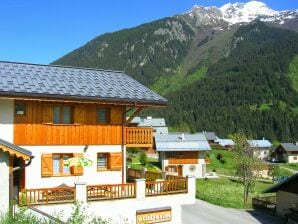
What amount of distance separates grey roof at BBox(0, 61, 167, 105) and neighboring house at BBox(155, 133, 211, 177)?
48.0 meters

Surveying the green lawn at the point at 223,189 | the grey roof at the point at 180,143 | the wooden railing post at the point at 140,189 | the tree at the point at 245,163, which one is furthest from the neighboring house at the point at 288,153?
the wooden railing post at the point at 140,189

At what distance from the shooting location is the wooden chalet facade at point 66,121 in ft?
70.6

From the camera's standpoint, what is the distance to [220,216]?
3400 centimetres

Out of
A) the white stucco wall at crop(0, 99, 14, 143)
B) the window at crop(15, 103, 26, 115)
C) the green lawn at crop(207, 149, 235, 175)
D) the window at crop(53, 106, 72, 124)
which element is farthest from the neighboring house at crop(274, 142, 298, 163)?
the white stucco wall at crop(0, 99, 14, 143)

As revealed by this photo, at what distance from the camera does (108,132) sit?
77.9 feet

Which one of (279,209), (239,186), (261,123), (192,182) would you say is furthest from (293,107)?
(192,182)

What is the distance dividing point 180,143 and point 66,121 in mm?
53822

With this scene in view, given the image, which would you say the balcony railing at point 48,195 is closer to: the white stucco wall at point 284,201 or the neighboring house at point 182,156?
the white stucco wall at point 284,201

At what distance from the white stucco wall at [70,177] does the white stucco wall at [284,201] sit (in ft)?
60.0

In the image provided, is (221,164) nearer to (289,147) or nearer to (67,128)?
(289,147)

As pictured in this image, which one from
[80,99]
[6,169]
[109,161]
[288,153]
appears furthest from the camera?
[288,153]

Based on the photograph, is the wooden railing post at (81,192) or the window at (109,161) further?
the window at (109,161)

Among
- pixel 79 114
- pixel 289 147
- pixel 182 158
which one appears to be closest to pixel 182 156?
pixel 182 158

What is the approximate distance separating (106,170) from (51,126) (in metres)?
3.64
